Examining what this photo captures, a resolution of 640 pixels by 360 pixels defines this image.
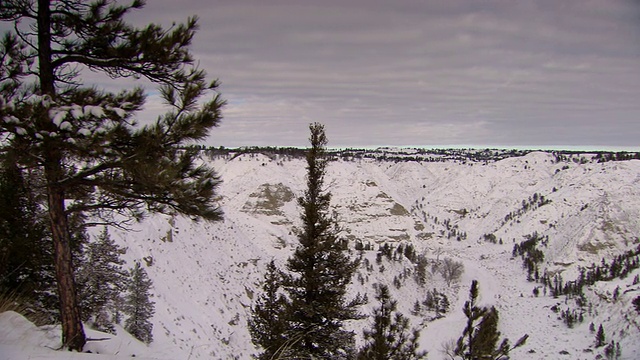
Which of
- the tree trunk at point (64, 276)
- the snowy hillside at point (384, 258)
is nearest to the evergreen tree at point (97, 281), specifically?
the snowy hillside at point (384, 258)

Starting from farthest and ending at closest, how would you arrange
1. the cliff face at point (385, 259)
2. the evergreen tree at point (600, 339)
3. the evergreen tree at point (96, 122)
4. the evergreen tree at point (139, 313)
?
the evergreen tree at point (600, 339) → the cliff face at point (385, 259) → the evergreen tree at point (139, 313) → the evergreen tree at point (96, 122)

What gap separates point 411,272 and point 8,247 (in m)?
90.4

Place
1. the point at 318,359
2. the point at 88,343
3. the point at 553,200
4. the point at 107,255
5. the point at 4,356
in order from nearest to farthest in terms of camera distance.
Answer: the point at 4,356 → the point at 88,343 → the point at 318,359 → the point at 107,255 → the point at 553,200

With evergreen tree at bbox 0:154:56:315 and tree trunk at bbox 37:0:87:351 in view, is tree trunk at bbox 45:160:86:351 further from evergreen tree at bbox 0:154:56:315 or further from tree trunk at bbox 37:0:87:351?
evergreen tree at bbox 0:154:56:315

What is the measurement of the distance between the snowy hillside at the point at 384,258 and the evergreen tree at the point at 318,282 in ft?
2.38

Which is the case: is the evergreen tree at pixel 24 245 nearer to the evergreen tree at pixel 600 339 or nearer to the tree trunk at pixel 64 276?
the tree trunk at pixel 64 276

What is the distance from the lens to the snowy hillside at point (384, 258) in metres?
26.2

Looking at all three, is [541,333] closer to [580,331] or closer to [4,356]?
[580,331]

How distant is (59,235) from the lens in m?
5.87

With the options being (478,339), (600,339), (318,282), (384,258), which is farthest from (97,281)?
(600,339)

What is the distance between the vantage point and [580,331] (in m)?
81.5

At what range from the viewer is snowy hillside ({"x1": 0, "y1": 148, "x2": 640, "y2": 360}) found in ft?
85.8

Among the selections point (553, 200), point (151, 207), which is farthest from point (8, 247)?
point (553, 200)

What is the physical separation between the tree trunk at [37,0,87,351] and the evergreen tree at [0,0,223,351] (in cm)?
1
